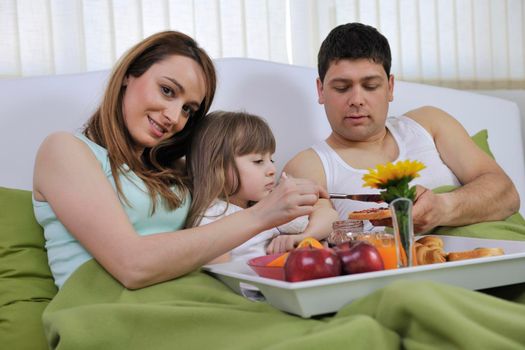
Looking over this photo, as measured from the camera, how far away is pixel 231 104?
192 centimetres

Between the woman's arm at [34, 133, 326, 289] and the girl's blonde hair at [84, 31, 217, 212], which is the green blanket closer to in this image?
the woman's arm at [34, 133, 326, 289]

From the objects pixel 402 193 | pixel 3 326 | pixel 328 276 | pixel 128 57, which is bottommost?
pixel 3 326

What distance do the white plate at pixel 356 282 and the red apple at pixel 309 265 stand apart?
0.03 meters

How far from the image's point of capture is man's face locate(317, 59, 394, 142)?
1.85 m

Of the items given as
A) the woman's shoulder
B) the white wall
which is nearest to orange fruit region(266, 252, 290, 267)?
the woman's shoulder

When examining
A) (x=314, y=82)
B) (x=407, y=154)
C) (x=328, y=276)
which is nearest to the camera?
(x=328, y=276)

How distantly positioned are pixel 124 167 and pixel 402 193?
0.63 metres

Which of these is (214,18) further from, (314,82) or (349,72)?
(349,72)

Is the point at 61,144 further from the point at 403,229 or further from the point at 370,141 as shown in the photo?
the point at 370,141

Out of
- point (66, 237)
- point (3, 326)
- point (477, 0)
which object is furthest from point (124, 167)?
point (477, 0)

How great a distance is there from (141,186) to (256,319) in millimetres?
531

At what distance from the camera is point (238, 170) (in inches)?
64.0

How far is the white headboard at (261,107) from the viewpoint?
65.3 inches

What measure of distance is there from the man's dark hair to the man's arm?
0.78ft
